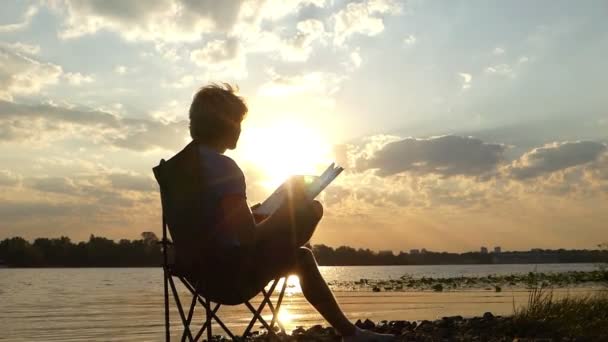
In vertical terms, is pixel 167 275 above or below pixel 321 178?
below

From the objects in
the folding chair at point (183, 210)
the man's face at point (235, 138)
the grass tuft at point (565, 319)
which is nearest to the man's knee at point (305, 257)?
the folding chair at point (183, 210)

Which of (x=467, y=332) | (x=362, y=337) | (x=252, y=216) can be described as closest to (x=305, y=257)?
(x=252, y=216)

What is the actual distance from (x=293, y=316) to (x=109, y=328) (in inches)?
160

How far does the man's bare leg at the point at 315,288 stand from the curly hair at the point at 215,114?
1.05m

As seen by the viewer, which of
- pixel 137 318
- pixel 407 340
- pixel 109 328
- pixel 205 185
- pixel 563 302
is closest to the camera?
pixel 205 185

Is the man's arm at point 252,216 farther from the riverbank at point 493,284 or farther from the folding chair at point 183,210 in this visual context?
the riverbank at point 493,284

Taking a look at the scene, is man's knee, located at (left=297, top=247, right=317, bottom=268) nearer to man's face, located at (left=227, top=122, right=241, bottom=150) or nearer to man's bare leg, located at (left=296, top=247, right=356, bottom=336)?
man's bare leg, located at (left=296, top=247, right=356, bottom=336)

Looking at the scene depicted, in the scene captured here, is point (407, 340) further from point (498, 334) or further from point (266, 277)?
point (266, 277)

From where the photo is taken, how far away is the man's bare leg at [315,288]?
479cm

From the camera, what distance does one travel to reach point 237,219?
14.4 ft

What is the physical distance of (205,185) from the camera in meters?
4.41

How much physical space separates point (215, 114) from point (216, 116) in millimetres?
17

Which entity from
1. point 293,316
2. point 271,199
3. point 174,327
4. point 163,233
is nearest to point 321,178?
point 271,199

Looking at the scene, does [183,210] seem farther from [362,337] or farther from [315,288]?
[362,337]
